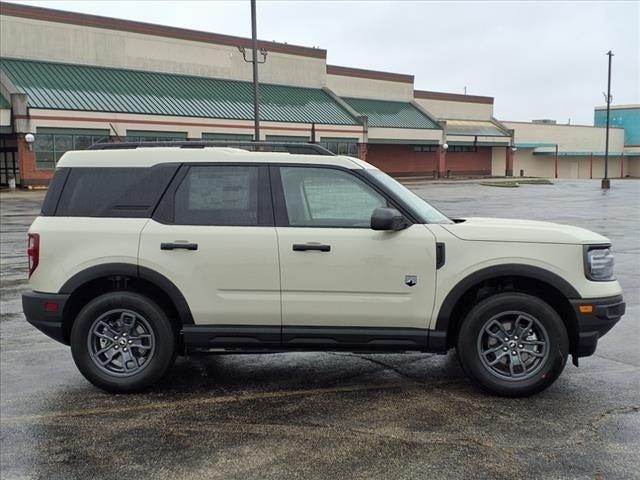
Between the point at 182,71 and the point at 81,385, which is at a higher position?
the point at 182,71

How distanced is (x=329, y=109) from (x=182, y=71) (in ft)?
40.6

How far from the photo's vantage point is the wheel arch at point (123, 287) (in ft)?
16.6

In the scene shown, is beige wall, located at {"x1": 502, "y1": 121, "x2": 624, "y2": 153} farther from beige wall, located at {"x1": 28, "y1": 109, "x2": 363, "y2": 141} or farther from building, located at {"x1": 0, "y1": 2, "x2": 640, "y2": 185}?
beige wall, located at {"x1": 28, "y1": 109, "x2": 363, "y2": 141}

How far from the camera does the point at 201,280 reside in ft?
16.6

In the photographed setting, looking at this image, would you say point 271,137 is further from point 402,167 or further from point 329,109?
point 402,167

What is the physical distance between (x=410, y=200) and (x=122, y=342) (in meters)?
2.59

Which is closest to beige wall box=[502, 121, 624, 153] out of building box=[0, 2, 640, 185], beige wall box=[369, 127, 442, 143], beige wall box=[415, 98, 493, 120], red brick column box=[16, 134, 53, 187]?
beige wall box=[415, 98, 493, 120]

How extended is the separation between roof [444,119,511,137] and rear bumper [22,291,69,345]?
59237mm

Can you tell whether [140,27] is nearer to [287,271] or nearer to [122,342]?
[122,342]

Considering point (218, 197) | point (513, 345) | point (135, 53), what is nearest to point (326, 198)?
point (218, 197)

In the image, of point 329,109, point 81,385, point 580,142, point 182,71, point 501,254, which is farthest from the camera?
point 580,142

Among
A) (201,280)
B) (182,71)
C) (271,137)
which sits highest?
(182,71)

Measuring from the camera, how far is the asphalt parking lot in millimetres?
3889

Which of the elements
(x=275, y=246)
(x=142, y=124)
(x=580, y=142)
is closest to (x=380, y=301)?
(x=275, y=246)
